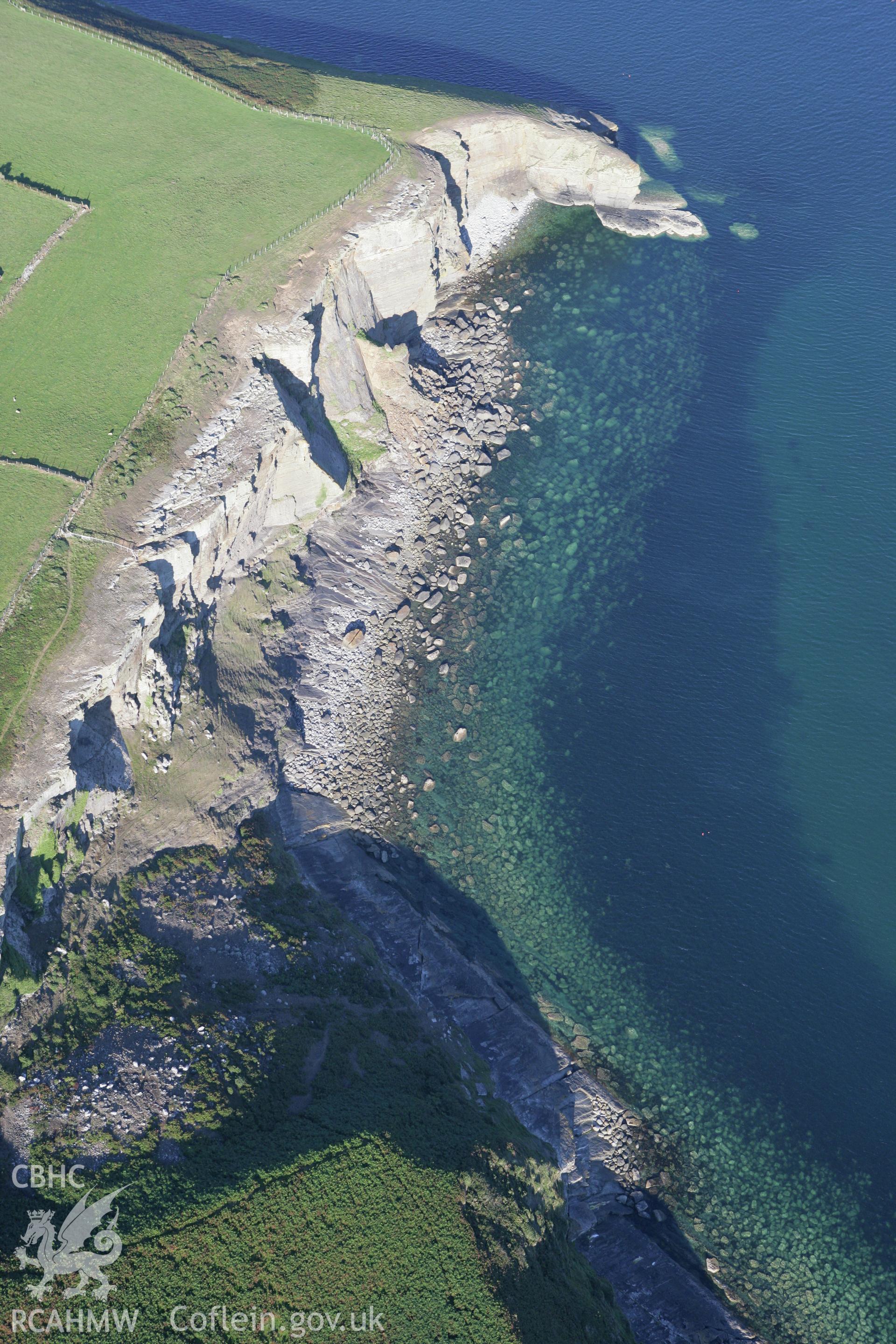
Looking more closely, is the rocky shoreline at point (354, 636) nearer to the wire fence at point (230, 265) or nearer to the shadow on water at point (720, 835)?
the wire fence at point (230, 265)

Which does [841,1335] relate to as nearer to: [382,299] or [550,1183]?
[550,1183]

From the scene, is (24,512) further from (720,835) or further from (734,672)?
(720,835)

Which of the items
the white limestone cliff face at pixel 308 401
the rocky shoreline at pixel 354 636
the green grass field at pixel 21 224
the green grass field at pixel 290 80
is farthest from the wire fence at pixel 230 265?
the green grass field at pixel 21 224

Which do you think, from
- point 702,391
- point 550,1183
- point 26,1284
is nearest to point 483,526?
point 702,391

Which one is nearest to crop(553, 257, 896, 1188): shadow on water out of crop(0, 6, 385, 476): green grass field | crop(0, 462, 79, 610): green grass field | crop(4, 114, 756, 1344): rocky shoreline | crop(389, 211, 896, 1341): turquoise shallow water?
crop(389, 211, 896, 1341): turquoise shallow water

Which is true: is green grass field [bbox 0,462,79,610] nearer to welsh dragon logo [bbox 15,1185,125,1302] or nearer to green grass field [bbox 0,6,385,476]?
green grass field [bbox 0,6,385,476]
